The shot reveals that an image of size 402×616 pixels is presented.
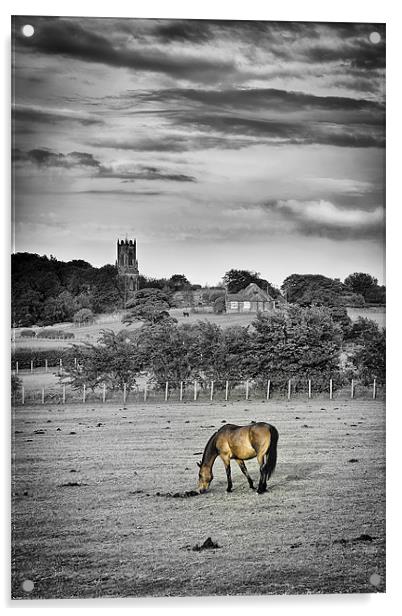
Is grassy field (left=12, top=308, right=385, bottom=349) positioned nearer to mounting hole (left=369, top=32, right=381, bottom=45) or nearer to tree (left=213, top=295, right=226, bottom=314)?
tree (left=213, top=295, right=226, bottom=314)

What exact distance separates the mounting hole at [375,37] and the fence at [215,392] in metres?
1.81

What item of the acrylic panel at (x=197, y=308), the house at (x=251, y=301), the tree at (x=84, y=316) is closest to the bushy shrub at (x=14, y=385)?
the acrylic panel at (x=197, y=308)

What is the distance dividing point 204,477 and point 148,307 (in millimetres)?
959

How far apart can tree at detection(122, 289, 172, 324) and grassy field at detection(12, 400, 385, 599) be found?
0.49m

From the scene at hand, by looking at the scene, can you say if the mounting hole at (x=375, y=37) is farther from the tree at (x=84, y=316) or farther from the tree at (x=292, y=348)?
the tree at (x=84, y=316)

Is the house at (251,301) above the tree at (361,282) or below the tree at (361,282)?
below

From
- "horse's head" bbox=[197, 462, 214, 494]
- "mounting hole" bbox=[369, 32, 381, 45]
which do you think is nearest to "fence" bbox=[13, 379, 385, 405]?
"horse's head" bbox=[197, 462, 214, 494]

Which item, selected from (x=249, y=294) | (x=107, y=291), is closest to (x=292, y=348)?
(x=249, y=294)

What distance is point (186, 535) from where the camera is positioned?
4.29 meters

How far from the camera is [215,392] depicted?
464cm

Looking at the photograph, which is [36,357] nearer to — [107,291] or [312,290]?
[107,291]

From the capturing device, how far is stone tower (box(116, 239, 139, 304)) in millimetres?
4461

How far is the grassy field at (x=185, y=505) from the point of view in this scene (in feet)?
13.9

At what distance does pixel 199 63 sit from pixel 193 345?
150 cm
